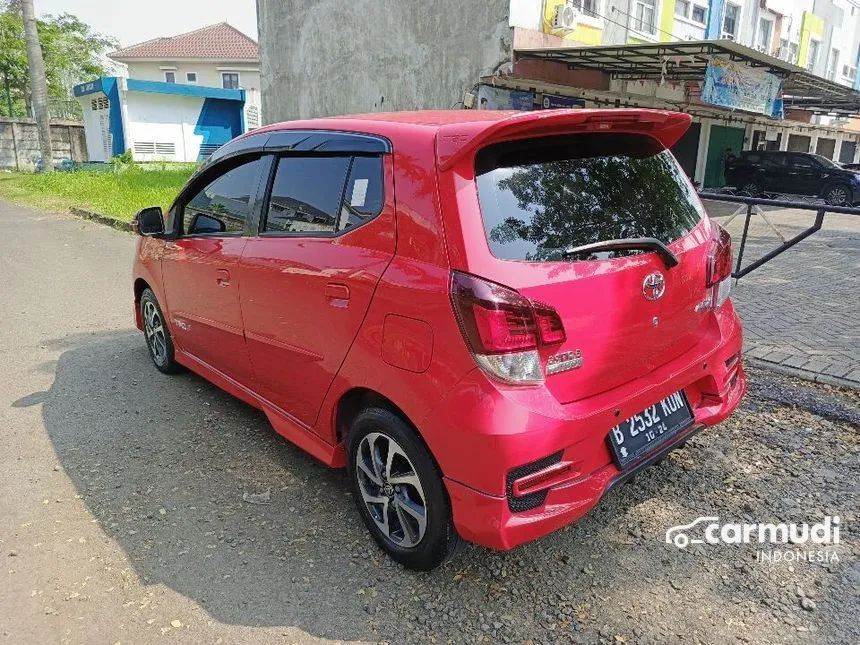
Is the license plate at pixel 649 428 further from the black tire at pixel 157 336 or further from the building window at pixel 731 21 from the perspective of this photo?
the building window at pixel 731 21

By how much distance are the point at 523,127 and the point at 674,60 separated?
13.0 meters

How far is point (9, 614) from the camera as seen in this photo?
2.45 metres

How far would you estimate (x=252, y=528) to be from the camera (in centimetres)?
296

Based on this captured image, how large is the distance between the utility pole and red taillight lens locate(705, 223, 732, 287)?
24.1 meters

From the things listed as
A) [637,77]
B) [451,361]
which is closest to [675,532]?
[451,361]

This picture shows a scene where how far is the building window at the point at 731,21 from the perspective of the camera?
1978cm

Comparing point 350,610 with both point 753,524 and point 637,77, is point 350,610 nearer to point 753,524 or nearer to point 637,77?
point 753,524

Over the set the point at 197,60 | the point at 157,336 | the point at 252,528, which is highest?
the point at 197,60

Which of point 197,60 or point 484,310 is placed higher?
point 197,60

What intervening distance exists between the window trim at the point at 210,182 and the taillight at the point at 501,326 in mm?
1512

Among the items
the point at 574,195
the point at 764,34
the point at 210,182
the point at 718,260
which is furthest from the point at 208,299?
the point at 764,34

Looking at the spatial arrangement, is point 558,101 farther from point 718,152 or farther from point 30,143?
point 30,143

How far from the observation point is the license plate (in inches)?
97.2

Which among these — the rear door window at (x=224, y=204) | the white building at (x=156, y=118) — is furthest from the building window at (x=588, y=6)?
the white building at (x=156, y=118)
